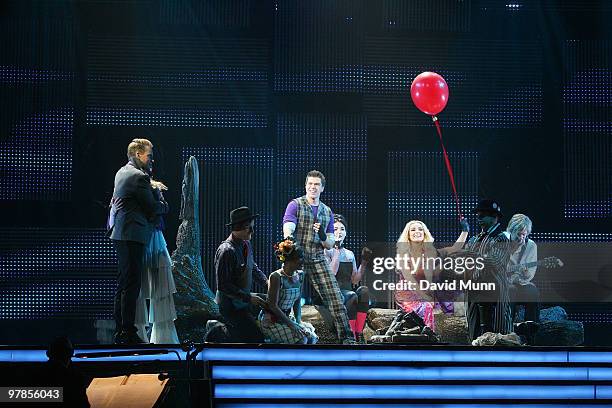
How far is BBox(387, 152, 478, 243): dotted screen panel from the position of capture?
9.96 metres

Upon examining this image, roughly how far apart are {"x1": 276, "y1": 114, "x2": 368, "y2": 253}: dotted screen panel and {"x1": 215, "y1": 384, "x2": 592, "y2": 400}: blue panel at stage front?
416cm

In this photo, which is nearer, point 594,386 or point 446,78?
point 594,386

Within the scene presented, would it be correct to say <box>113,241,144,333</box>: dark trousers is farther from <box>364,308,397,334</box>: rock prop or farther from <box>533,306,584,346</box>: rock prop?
<box>533,306,584,346</box>: rock prop

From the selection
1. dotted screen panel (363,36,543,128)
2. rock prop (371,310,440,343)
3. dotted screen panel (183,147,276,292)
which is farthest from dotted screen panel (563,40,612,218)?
dotted screen panel (183,147,276,292)

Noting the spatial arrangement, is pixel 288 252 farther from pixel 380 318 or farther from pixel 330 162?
pixel 330 162

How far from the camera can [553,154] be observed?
1001cm

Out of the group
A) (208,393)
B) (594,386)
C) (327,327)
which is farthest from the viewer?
(327,327)

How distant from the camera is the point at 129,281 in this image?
264 inches

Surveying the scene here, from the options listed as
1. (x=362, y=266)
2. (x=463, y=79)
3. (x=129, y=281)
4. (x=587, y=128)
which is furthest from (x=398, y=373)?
(x=587, y=128)

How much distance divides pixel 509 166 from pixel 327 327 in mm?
3189

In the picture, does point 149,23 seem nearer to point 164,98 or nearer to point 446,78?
point 164,98

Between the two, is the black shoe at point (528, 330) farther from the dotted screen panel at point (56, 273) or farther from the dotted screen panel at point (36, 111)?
the dotted screen panel at point (36, 111)

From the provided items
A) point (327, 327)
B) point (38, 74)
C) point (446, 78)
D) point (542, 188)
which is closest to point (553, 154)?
point (542, 188)

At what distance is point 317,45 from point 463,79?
1.69 meters
